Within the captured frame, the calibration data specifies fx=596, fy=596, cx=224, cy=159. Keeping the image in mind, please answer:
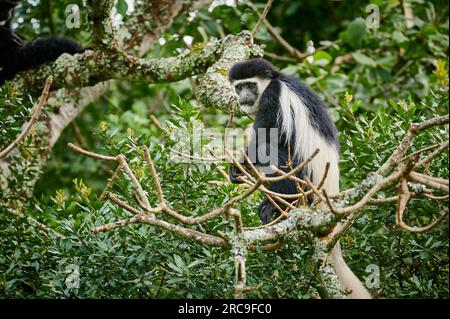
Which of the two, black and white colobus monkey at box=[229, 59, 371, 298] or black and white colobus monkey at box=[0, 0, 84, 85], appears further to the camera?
black and white colobus monkey at box=[0, 0, 84, 85]

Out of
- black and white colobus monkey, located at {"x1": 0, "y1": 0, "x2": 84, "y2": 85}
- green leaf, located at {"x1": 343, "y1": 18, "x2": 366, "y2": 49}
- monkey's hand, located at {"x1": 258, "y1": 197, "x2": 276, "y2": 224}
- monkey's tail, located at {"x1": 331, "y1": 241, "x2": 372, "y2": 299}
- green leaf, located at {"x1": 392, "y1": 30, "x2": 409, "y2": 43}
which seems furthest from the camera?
green leaf, located at {"x1": 392, "y1": 30, "x2": 409, "y2": 43}

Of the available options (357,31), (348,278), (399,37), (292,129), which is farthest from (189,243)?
(399,37)

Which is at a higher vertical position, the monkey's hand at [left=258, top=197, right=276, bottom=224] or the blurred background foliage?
the blurred background foliage

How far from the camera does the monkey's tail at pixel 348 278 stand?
2295 millimetres

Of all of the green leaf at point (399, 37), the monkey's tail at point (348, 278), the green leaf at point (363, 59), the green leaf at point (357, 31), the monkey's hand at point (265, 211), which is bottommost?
the monkey's hand at point (265, 211)

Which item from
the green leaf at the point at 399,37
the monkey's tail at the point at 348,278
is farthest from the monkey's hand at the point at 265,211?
the green leaf at the point at 399,37

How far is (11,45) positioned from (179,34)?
1409 millimetres

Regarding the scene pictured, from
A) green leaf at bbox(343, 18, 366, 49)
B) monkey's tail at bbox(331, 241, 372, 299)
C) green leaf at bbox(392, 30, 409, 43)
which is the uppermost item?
green leaf at bbox(343, 18, 366, 49)

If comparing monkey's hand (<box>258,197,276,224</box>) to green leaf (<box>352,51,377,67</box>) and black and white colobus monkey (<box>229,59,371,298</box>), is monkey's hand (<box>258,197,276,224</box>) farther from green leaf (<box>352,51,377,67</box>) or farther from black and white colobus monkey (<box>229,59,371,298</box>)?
green leaf (<box>352,51,377,67</box>)

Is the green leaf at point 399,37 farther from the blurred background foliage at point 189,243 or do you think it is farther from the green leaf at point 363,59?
the blurred background foliage at point 189,243

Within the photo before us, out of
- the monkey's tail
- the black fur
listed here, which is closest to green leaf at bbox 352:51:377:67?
the black fur

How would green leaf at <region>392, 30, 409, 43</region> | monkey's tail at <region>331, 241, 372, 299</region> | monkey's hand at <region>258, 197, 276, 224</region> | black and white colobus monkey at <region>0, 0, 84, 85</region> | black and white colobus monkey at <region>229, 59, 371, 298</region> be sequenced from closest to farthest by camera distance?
monkey's tail at <region>331, 241, 372, 299</region>, monkey's hand at <region>258, 197, 276, 224</region>, black and white colobus monkey at <region>229, 59, 371, 298</region>, black and white colobus monkey at <region>0, 0, 84, 85</region>, green leaf at <region>392, 30, 409, 43</region>

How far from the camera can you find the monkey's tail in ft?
7.53

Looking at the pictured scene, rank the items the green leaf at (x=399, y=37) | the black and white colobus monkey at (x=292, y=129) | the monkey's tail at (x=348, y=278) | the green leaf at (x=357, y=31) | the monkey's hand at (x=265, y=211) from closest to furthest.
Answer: the monkey's tail at (x=348, y=278)
the monkey's hand at (x=265, y=211)
the black and white colobus monkey at (x=292, y=129)
the green leaf at (x=357, y=31)
the green leaf at (x=399, y=37)
